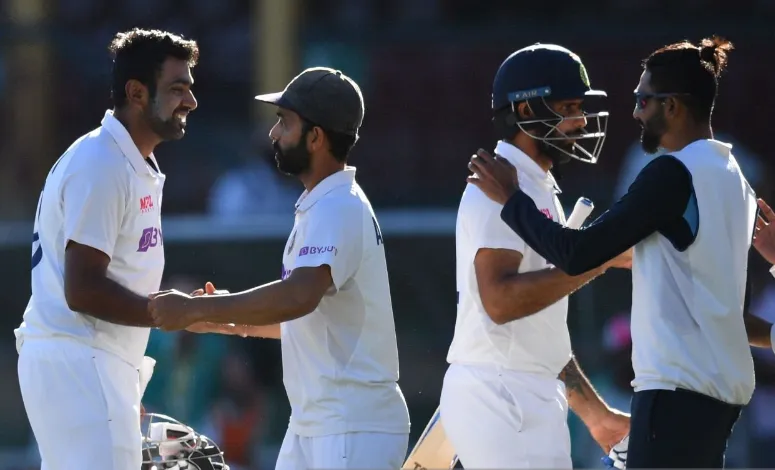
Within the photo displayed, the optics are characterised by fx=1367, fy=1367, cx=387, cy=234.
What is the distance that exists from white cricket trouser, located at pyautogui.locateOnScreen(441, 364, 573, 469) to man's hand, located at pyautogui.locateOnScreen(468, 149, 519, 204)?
573 millimetres

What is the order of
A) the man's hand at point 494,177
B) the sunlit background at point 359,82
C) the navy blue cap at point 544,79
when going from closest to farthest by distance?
the man's hand at point 494,177, the navy blue cap at point 544,79, the sunlit background at point 359,82

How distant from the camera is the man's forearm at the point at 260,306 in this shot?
4.32m

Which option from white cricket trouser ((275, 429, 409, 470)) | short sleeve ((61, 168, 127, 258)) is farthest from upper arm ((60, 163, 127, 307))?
white cricket trouser ((275, 429, 409, 470))

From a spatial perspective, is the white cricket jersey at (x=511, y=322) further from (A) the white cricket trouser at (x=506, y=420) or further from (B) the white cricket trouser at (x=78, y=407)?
(B) the white cricket trouser at (x=78, y=407)

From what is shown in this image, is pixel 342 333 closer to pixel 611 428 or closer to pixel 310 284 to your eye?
pixel 310 284

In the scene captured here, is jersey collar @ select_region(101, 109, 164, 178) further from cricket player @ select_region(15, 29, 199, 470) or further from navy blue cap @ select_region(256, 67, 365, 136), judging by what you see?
navy blue cap @ select_region(256, 67, 365, 136)

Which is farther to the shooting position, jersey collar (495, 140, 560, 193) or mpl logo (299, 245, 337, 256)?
jersey collar (495, 140, 560, 193)

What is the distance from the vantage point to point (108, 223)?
14.7ft

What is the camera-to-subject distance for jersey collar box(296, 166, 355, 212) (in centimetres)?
454

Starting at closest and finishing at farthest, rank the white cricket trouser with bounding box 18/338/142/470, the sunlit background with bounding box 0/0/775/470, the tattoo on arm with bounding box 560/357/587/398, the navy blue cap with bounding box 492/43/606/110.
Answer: the white cricket trouser with bounding box 18/338/142/470 → the navy blue cap with bounding box 492/43/606/110 → the tattoo on arm with bounding box 560/357/587/398 → the sunlit background with bounding box 0/0/775/470

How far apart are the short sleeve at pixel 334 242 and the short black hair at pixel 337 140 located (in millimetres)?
227

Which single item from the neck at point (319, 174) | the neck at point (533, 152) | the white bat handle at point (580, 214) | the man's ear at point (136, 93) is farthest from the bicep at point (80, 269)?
the white bat handle at point (580, 214)

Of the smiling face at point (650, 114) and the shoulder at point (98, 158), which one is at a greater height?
the smiling face at point (650, 114)

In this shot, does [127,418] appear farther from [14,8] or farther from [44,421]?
[14,8]
